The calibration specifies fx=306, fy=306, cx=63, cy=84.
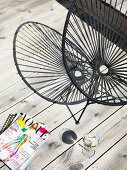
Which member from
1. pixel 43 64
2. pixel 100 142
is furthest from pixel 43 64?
pixel 100 142

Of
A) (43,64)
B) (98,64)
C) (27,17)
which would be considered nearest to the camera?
(98,64)

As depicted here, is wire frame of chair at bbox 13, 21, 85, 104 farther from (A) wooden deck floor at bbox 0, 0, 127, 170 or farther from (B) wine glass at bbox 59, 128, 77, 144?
(B) wine glass at bbox 59, 128, 77, 144

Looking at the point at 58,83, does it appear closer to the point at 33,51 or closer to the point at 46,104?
the point at 46,104

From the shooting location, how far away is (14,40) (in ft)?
8.28

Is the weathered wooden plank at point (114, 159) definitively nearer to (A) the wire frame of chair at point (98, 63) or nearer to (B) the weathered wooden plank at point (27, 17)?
(A) the wire frame of chair at point (98, 63)

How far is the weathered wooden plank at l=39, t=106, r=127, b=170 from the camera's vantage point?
1.93 metres

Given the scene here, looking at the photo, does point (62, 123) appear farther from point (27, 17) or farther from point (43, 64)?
point (27, 17)

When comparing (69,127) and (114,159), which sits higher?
(69,127)

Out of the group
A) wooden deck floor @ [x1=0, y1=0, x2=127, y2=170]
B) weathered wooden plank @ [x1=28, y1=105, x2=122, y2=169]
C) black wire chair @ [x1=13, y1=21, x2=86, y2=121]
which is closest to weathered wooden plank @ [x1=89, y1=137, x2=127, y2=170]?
wooden deck floor @ [x1=0, y1=0, x2=127, y2=170]

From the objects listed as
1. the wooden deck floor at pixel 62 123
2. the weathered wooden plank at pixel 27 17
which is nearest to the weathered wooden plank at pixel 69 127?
the wooden deck floor at pixel 62 123

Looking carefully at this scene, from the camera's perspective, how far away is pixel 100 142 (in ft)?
6.64

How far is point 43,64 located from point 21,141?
70 centimetres

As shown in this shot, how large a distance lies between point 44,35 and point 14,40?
0.26 meters

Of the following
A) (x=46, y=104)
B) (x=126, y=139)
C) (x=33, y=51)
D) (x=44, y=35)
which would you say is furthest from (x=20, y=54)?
(x=126, y=139)
